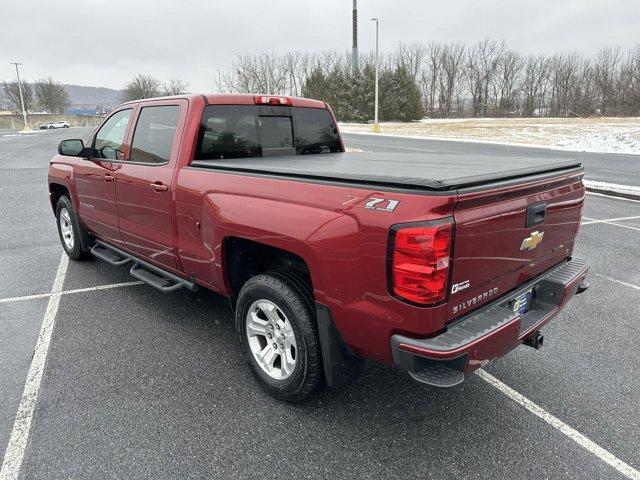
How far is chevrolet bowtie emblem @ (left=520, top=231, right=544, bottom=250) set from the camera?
2555 millimetres

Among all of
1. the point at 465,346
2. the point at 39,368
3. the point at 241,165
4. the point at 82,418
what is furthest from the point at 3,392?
the point at 465,346

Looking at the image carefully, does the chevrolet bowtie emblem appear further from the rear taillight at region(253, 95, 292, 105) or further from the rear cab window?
the rear taillight at region(253, 95, 292, 105)

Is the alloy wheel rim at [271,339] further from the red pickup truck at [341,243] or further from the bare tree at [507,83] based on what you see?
the bare tree at [507,83]

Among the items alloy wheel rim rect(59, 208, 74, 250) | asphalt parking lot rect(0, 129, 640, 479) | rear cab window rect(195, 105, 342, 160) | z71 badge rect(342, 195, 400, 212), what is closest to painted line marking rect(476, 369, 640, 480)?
asphalt parking lot rect(0, 129, 640, 479)

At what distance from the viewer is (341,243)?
7.59 feet

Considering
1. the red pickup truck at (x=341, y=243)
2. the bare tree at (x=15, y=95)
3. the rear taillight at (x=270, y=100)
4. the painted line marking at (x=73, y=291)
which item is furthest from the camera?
the bare tree at (x=15, y=95)

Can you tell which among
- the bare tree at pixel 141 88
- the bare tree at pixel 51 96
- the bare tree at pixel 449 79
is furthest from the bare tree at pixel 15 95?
the bare tree at pixel 449 79

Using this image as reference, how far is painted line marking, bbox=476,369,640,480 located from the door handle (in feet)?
8.80

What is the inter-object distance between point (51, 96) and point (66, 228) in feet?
318

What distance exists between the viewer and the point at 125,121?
446cm

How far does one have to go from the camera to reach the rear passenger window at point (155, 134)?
12.1 ft

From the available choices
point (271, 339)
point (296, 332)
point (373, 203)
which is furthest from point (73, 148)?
point (373, 203)

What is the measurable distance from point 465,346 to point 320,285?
79cm

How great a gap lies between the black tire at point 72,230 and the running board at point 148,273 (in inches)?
21.1
